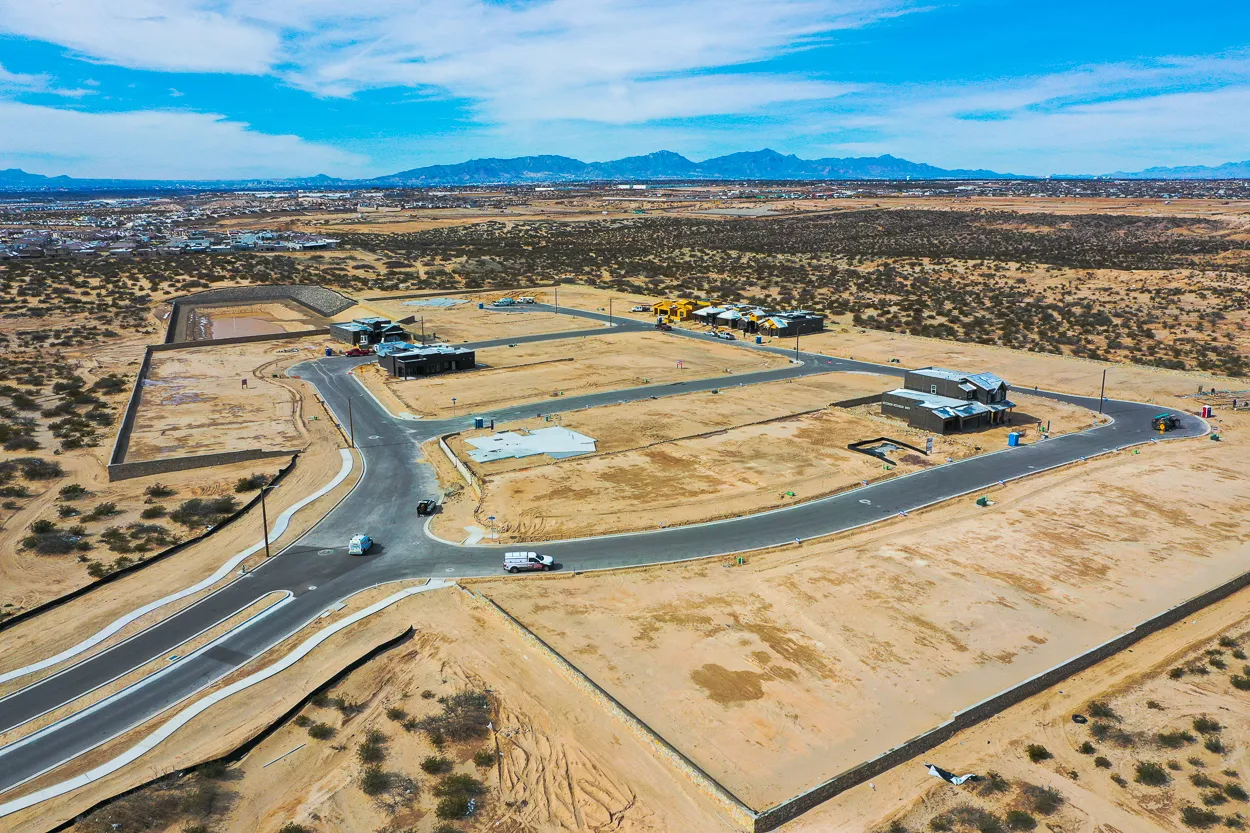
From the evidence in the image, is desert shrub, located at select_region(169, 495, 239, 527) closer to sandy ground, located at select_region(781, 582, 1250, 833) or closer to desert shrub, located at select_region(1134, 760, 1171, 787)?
sandy ground, located at select_region(781, 582, 1250, 833)

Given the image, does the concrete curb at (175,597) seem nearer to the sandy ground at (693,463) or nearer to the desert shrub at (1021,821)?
the sandy ground at (693,463)

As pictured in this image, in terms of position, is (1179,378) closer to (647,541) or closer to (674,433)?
(674,433)

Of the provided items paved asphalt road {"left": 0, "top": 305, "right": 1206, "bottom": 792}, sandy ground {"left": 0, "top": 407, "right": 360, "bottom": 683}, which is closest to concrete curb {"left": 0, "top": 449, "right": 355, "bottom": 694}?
sandy ground {"left": 0, "top": 407, "right": 360, "bottom": 683}

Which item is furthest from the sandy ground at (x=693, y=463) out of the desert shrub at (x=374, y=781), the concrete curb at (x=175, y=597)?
the desert shrub at (x=374, y=781)

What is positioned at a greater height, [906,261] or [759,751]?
[906,261]

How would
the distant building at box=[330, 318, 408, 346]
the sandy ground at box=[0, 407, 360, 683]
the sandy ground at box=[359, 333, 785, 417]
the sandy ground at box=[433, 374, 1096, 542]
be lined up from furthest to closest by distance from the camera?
the distant building at box=[330, 318, 408, 346], the sandy ground at box=[359, 333, 785, 417], the sandy ground at box=[433, 374, 1096, 542], the sandy ground at box=[0, 407, 360, 683]

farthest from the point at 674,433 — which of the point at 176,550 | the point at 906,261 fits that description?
the point at 906,261
